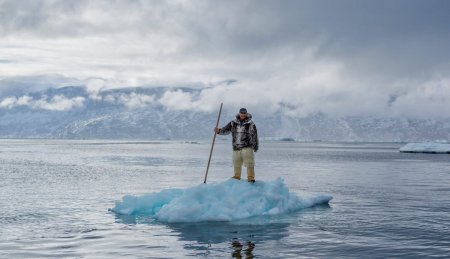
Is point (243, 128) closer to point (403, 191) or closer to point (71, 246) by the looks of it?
point (71, 246)

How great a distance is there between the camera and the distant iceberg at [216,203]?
18.9 m

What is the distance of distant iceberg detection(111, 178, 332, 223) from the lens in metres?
18.9

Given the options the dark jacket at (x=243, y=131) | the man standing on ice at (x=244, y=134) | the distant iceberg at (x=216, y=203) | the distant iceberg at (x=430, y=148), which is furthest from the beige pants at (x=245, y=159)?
the distant iceberg at (x=430, y=148)

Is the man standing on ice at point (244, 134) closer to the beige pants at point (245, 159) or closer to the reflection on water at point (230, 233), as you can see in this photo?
the beige pants at point (245, 159)

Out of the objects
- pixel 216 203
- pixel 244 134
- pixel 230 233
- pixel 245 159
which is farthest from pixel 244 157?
pixel 230 233

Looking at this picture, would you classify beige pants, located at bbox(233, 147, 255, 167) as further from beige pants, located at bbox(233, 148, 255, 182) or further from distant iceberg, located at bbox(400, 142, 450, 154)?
distant iceberg, located at bbox(400, 142, 450, 154)

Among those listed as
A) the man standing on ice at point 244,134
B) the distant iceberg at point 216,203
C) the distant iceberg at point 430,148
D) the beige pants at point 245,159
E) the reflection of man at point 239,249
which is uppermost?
the man standing on ice at point 244,134

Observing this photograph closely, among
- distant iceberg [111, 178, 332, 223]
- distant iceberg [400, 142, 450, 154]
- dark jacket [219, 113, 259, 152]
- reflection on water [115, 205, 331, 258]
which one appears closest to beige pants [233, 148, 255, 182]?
dark jacket [219, 113, 259, 152]

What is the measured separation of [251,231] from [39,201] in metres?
13.9

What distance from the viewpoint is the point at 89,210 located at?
2247 centimetres

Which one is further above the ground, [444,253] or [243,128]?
[243,128]

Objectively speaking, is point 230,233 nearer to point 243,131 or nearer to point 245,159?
point 245,159

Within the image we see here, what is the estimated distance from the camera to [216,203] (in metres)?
19.6

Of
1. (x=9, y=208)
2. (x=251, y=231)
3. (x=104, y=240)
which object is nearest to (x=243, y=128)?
(x=251, y=231)
